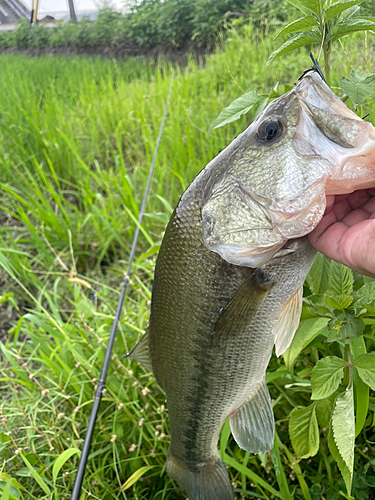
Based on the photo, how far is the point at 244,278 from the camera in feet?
3.08

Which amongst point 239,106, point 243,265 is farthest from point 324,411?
point 239,106

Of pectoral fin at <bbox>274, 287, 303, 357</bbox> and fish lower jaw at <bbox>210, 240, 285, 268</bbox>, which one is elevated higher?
fish lower jaw at <bbox>210, 240, 285, 268</bbox>

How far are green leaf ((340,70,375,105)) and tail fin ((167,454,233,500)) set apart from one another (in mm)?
1135

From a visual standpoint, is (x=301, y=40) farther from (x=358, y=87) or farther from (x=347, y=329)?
(x=347, y=329)

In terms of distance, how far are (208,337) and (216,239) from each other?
29cm

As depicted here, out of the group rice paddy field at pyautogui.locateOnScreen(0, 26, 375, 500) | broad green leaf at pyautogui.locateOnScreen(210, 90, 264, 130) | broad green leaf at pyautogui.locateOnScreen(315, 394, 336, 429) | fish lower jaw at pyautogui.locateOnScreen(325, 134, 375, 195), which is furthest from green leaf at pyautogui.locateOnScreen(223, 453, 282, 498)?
broad green leaf at pyautogui.locateOnScreen(210, 90, 264, 130)

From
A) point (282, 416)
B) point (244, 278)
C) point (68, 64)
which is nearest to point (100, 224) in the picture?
point (282, 416)

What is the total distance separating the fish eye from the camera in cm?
85

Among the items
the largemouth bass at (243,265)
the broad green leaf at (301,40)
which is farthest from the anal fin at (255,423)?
the broad green leaf at (301,40)

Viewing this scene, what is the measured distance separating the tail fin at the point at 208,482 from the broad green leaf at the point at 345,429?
0.45 meters

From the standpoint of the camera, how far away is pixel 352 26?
38.3 inches

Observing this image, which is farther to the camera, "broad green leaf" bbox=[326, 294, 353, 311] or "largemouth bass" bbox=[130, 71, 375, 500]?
"broad green leaf" bbox=[326, 294, 353, 311]

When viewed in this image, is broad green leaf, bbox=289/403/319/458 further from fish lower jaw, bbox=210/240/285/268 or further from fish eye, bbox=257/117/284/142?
fish eye, bbox=257/117/284/142

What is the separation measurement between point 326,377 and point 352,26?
0.88 m
